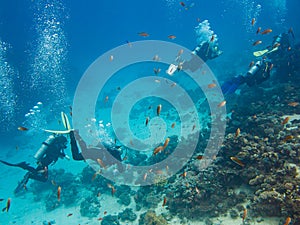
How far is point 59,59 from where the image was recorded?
158ft

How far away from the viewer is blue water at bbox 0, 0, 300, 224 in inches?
921

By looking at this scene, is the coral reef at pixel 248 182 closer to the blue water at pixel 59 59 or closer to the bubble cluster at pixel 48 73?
the blue water at pixel 59 59

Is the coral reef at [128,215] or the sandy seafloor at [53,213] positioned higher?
the sandy seafloor at [53,213]

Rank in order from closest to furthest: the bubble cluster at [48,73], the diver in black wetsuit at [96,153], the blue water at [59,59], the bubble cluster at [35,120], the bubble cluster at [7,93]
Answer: the diver in black wetsuit at [96,153] → the blue water at [59,59] → the bubble cluster at [7,93] → the bubble cluster at [35,120] → the bubble cluster at [48,73]

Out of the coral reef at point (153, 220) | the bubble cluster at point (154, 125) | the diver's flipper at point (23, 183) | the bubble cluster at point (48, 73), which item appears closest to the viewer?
the coral reef at point (153, 220)

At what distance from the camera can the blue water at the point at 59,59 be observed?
921 inches

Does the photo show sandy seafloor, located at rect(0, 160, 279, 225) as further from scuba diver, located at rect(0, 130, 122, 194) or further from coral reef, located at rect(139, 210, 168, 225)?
scuba diver, located at rect(0, 130, 122, 194)

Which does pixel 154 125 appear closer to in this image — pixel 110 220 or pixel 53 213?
pixel 53 213

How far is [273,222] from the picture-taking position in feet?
17.5

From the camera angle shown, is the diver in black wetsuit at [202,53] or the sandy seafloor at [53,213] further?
the diver in black wetsuit at [202,53]

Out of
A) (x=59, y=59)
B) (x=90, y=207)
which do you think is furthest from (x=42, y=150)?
(x=59, y=59)

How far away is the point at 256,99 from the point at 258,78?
1118mm

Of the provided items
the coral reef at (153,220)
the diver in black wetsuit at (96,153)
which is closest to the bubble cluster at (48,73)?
the diver in black wetsuit at (96,153)

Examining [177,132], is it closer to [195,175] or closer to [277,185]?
[195,175]
